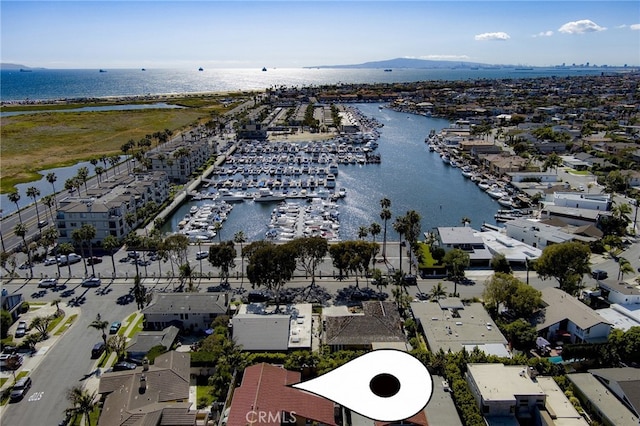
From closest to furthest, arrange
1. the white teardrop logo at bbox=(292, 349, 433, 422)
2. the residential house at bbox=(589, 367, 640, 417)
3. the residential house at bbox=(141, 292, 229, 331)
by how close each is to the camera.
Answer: the white teardrop logo at bbox=(292, 349, 433, 422)
the residential house at bbox=(589, 367, 640, 417)
the residential house at bbox=(141, 292, 229, 331)

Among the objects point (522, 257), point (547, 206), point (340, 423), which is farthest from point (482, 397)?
point (547, 206)

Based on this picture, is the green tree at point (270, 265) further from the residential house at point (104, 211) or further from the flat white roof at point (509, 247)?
the residential house at point (104, 211)

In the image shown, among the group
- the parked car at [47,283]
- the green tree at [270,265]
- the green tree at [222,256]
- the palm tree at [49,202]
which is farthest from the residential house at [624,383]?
the palm tree at [49,202]

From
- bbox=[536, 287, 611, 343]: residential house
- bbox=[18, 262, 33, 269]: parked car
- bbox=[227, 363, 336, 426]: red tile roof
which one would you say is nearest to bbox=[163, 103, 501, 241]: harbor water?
bbox=[18, 262, 33, 269]: parked car

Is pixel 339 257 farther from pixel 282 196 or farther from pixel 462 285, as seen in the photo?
pixel 282 196

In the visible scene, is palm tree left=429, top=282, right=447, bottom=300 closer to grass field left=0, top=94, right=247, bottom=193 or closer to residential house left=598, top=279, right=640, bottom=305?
residential house left=598, top=279, right=640, bottom=305
